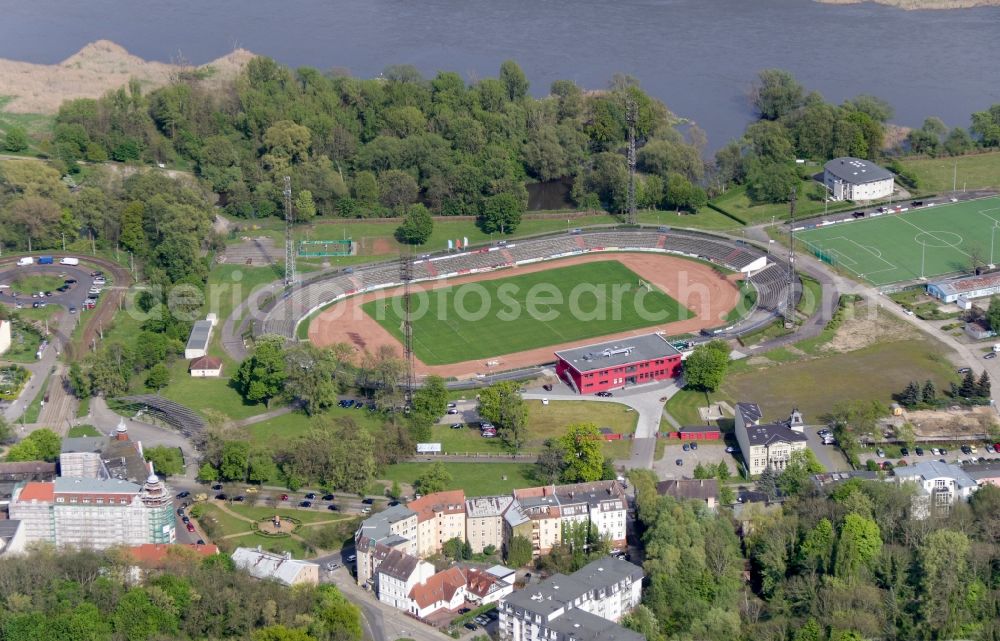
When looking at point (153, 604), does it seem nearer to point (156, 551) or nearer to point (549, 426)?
point (156, 551)

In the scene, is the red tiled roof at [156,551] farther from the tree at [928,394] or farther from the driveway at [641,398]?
the tree at [928,394]

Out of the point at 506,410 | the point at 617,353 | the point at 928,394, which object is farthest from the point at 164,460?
the point at 928,394

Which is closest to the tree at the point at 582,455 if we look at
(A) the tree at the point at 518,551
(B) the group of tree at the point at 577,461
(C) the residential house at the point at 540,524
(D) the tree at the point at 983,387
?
(B) the group of tree at the point at 577,461

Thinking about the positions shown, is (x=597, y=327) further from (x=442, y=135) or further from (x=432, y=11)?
(x=432, y=11)

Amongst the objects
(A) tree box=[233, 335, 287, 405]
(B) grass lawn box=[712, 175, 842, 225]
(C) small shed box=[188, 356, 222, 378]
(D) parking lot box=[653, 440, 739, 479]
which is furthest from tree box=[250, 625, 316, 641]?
(B) grass lawn box=[712, 175, 842, 225]

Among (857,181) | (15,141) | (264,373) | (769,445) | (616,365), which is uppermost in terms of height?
(15,141)

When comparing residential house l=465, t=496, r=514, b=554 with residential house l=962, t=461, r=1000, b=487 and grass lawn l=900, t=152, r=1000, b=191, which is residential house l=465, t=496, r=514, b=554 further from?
grass lawn l=900, t=152, r=1000, b=191

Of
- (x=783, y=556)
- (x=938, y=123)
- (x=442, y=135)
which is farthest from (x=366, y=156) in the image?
(x=783, y=556)

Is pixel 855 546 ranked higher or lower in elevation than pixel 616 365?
lower
